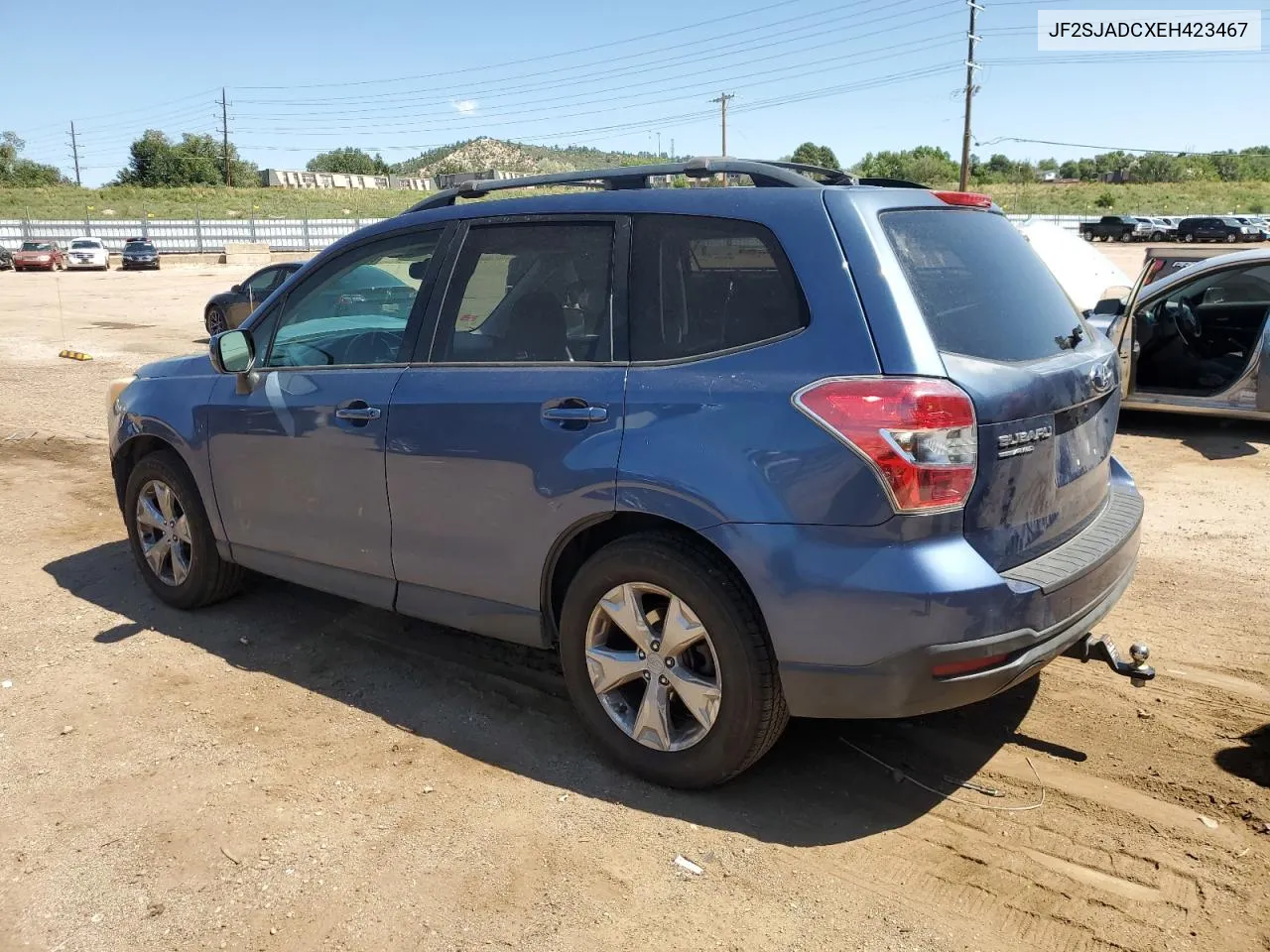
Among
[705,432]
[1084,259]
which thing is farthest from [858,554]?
[1084,259]

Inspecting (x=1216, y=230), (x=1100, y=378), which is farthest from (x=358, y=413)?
(x=1216, y=230)

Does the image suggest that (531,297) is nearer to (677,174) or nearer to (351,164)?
(677,174)

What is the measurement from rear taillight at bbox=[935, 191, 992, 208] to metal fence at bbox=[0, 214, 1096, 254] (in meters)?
50.7

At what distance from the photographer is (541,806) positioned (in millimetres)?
3352

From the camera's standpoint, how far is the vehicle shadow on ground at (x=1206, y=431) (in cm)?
809

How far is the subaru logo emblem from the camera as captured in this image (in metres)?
3.42

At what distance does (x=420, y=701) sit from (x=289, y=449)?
1.20 m

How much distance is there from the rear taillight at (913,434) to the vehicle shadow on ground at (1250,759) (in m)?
1.55

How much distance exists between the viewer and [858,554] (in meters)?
2.86

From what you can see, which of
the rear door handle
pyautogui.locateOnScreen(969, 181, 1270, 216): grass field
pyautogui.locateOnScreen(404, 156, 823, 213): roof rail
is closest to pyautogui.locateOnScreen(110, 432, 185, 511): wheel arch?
the rear door handle

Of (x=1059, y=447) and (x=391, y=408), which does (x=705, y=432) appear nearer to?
(x=1059, y=447)

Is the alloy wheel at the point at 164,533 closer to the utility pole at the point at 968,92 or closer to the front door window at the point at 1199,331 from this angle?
the front door window at the point at 1199,331

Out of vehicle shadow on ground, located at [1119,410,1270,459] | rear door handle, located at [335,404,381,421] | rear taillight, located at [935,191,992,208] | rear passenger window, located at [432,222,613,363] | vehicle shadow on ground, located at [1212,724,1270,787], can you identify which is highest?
rear taillight, located at [935,191,992,208]

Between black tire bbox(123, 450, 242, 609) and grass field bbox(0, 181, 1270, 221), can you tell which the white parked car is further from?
black tire bbox(123, 450, 242, 609)
